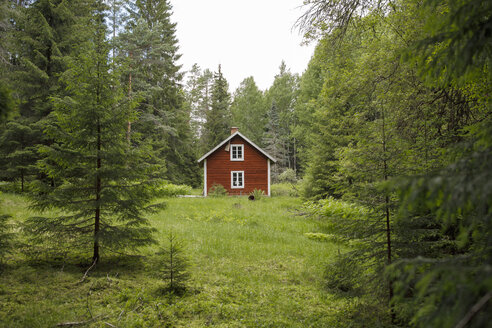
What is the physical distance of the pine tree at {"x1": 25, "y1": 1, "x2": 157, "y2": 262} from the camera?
5.68m

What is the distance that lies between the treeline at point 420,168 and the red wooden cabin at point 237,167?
15.0m

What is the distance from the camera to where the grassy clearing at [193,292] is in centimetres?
445

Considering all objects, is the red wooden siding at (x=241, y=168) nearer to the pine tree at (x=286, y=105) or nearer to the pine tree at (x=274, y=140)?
the pine tree at (x=274, y=140)

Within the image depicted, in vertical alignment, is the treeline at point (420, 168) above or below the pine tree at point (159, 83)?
below

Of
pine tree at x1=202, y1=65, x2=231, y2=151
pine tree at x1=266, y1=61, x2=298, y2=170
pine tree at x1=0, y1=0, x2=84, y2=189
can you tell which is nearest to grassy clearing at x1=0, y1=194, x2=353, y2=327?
pine tree at x1=0, y1=0, x2=84, y2=189

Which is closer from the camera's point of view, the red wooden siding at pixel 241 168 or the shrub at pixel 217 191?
the shrub at pixel 217 191

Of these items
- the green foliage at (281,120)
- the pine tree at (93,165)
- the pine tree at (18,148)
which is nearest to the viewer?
the pine tree at (93,165)

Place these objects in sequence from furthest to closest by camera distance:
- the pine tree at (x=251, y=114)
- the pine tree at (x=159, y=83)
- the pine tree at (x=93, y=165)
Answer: the pine tree at (x=251, y=114)
the pine tree at (x=159, y=83)
the pine tree at (x=93, y=165)

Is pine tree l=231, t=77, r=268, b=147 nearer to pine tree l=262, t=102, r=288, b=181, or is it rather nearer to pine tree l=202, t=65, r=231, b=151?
pine tree l=262, t=102, r=288, b=181

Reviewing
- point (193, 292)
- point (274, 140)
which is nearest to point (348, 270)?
point (193, 292)

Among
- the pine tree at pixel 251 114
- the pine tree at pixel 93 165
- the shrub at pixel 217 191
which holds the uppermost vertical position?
the pine tree at pixel 251 114

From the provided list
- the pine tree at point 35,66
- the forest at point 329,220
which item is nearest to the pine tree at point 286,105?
the pine tree at point 35,66

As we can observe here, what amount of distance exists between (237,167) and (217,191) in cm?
288

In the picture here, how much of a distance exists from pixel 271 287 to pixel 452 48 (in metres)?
5.52
